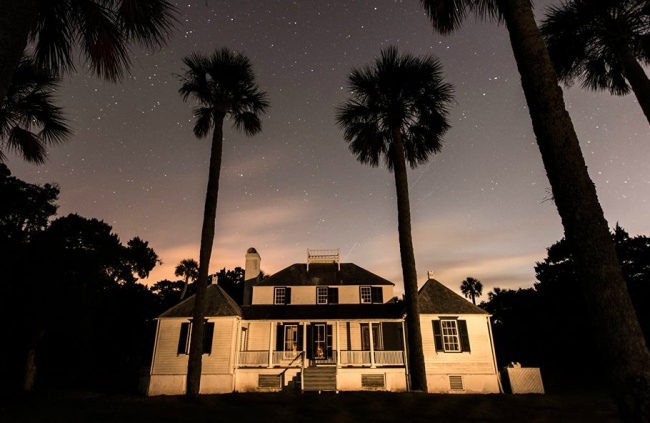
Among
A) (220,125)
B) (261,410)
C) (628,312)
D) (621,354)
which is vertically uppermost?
(220,125)

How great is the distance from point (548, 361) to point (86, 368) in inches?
1933

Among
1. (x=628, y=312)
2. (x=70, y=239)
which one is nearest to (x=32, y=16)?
(x=628, y=312)

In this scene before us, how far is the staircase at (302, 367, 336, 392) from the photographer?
1938 cm

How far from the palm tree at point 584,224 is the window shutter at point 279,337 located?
2156 cm

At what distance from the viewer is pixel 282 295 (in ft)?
84.9

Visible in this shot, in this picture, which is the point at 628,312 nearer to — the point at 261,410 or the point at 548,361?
the point at 261,410

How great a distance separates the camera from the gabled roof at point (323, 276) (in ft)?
86.0

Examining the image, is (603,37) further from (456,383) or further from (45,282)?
(45,282)

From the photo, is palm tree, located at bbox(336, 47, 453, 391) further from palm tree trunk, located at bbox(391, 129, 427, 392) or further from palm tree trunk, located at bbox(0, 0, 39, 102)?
palm tree trunk, located at bbox(0, 0, 39, 102)

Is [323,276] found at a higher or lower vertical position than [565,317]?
higher

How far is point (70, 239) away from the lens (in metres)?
24.9

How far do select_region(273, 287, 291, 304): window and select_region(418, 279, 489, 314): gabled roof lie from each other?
928cm

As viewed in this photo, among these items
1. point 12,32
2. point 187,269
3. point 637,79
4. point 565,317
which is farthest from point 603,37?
point 187,269

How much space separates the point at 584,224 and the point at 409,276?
1131cm
